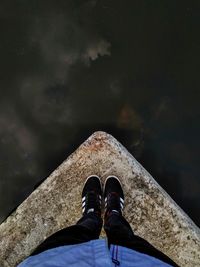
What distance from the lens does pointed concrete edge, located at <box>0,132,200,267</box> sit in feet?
9.18

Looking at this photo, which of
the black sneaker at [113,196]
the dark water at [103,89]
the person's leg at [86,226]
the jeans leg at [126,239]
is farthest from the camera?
the dark water at [103,89]

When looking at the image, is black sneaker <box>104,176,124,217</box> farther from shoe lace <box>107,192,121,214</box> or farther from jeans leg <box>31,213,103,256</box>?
jeans leg <box>31,213,103,256</box>

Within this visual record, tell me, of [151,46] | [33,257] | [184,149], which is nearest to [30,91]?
[151,46]

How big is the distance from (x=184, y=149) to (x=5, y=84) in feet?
4.51

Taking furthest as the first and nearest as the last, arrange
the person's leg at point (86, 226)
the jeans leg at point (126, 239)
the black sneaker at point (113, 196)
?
the black sneaker at point (113, 196) < the person's leg at point (86, 226) < the jeans leg at point (126, 239)

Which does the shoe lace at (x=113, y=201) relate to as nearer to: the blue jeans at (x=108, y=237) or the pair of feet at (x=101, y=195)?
the pair of feet at (x=101, y=195)

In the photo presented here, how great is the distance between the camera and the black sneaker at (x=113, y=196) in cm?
272

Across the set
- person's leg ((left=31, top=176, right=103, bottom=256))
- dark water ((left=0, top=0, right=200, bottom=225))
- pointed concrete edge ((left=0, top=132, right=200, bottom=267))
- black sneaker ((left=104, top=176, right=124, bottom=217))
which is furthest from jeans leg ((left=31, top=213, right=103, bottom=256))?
dark water ((left=0, top=0, right=200, bottom=225))

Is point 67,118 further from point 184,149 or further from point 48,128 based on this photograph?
point 184,149

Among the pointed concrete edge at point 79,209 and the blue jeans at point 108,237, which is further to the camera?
the pointed concrete edge at point 79,209

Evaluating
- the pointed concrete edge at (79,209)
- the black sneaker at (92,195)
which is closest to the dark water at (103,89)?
the pointed concrete edge at (79,209)

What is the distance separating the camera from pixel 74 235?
2184 millimetres

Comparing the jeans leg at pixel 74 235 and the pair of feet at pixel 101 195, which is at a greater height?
the pair of feet at pixel 101 195

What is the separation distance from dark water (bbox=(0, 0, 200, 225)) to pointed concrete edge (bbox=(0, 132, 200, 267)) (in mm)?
242
